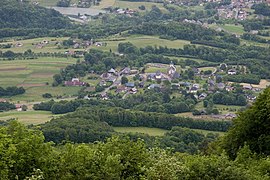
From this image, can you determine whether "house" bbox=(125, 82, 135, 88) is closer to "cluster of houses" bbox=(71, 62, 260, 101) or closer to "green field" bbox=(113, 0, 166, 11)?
"cluster of houses" bbox=(71, 62, 260, 101)

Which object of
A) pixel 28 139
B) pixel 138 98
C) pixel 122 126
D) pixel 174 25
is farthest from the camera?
pixel 174 25

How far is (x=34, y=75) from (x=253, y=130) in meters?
58.6

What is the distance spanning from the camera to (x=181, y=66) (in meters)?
87.9

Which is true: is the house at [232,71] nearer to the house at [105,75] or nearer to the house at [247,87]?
the house at [247,87]

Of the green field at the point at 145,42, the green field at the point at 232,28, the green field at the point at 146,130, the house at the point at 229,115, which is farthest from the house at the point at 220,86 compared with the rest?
the green field at the point at 232,28

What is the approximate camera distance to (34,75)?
83.5m

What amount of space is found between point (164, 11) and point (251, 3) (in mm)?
21536

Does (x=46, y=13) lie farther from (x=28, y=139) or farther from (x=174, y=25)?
(x=28, y=139)

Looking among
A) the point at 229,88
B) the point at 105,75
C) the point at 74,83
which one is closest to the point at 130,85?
the point at 105,75

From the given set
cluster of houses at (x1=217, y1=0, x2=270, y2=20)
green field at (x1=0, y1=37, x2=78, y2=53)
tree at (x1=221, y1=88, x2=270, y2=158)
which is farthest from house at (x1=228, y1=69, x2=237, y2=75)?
tree at (x1=221, y1=88, x2=270, y2=158)

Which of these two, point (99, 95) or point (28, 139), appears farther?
point (99, 95)

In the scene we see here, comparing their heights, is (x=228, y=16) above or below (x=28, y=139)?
below

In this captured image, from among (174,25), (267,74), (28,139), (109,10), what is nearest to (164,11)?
(109,10)

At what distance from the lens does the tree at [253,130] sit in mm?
28484
